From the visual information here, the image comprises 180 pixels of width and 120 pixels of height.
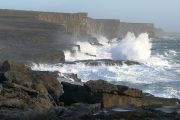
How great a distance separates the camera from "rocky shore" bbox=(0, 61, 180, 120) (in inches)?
279

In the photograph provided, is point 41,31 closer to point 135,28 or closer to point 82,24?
point 82,24

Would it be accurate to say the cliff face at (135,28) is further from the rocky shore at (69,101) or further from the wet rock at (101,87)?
the wet rock at (101,87)

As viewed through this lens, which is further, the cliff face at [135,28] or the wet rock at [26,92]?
the cliff face at [135,28]

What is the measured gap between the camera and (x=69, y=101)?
13.3 meters

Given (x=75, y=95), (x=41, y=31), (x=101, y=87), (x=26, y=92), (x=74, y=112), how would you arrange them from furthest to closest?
1. (x=41, y=31)
2. (x=75, y=95)
3. (x=101, y=87)
4. (x=26, y=92)
5. (x=74, y=112)

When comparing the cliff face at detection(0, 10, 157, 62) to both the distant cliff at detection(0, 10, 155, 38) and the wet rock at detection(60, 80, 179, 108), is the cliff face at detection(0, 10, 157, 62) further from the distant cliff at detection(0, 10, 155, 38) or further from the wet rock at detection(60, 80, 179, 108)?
the wet rock at detection(60, 80, 179, 108)

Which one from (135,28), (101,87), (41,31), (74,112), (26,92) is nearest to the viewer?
(74,112)

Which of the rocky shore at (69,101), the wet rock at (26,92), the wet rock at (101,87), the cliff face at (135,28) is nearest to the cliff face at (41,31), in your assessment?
the cliff face at (135,28)

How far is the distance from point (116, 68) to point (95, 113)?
24042mm

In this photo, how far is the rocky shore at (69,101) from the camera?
7.07 m

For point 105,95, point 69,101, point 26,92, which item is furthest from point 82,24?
point 26,92

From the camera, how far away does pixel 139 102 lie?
1241 cm

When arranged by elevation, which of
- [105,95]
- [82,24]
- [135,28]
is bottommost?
[105,95]

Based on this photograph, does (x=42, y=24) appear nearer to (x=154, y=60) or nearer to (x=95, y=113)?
(x=154, y=60)
